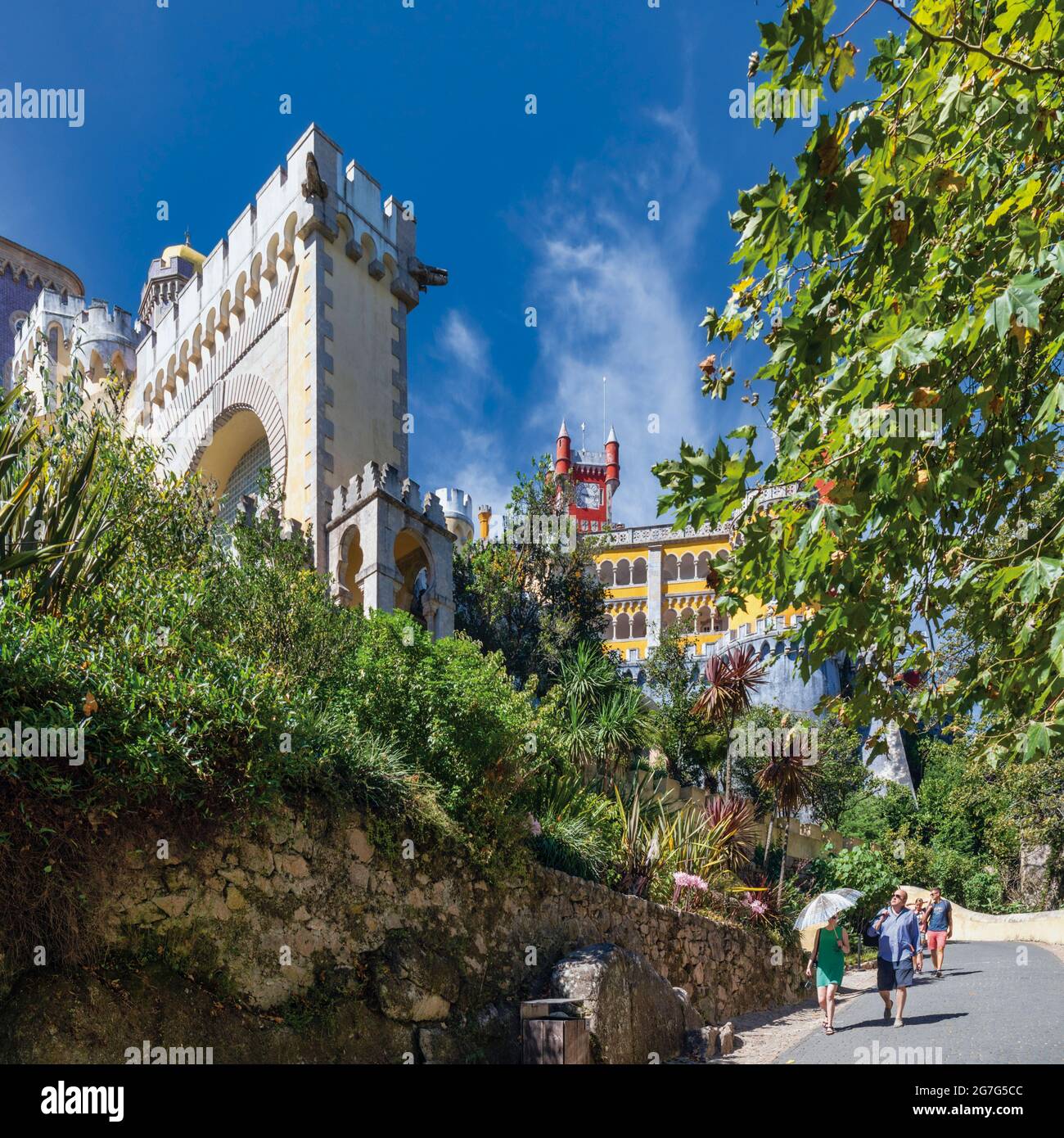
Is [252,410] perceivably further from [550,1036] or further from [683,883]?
[550,1036]

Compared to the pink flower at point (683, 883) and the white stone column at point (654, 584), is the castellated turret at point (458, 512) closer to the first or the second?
the pink flower at point (683, 883)

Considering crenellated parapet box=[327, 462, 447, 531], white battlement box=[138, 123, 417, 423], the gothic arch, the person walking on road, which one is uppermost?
white battlement box=[138, 123, 417, 423]

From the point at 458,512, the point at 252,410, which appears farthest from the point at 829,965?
the point at 458,512

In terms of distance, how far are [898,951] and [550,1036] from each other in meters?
4.74

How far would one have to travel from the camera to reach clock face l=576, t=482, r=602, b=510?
93.9 m

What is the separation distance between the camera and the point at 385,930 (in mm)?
9680

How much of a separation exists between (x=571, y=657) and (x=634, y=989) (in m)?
12.2

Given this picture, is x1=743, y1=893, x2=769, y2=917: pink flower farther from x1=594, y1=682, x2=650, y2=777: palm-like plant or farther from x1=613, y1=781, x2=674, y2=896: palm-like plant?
x1=594, y1=682, x2=650, y2=777: palm-like plant

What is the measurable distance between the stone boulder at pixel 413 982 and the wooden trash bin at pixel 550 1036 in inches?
34.5

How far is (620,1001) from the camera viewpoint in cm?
1046

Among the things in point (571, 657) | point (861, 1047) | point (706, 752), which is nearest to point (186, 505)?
point (861, 1047)

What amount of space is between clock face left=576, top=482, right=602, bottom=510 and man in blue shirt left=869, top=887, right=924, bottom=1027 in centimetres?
8173

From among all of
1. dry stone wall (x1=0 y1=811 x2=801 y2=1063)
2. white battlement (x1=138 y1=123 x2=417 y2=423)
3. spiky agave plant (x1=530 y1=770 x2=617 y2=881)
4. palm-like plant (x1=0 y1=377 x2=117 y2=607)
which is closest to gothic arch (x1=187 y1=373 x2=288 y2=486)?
white battlement (x1=138 y1=123 x2=417 y2=423)
